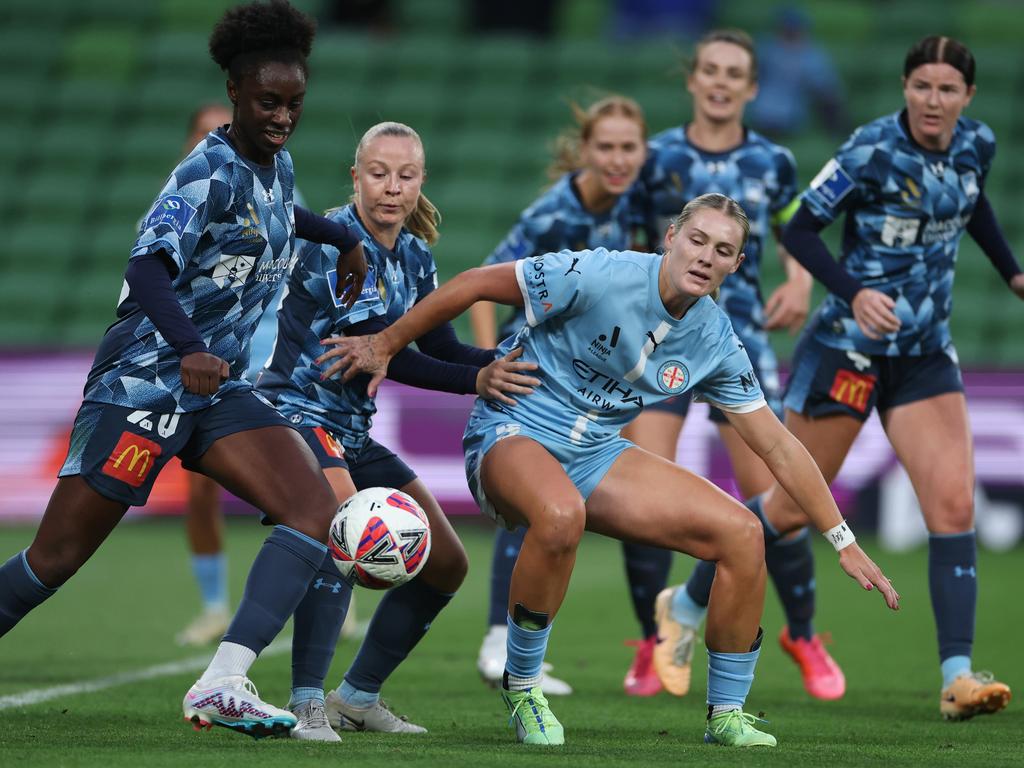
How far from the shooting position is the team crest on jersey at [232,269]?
442cm

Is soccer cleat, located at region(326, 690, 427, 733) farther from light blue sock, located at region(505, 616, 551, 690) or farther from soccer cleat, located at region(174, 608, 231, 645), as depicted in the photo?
soccer cleat, located at region(174, 608, 231, 645)

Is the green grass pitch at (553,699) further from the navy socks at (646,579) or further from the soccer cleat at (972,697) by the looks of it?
the navy socks at (646,579)

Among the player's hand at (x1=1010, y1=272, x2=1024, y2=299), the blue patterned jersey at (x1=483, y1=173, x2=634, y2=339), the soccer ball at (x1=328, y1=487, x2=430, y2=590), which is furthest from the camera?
the blue patterned jersey at (x1=483, y1=173, x2=634, y2=339)

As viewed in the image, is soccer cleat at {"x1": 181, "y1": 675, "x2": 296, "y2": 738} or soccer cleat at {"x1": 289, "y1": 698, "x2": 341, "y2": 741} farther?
soccer cleat at {"x1": 289, "y1": 698, "x2": 341, "y2": 741}

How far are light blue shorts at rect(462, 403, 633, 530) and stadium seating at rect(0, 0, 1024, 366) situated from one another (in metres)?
9.38

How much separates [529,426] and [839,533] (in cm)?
95

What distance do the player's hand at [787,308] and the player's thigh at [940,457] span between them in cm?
83

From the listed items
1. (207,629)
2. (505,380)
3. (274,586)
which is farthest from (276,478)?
(207,629)

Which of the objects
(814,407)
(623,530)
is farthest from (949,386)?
Result: (623,530)

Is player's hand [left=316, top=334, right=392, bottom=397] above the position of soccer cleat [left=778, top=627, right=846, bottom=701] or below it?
above

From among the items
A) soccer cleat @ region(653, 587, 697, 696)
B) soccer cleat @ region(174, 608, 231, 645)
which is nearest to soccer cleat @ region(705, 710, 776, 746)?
soccer cleat @ region(653, 587, 697, 696)

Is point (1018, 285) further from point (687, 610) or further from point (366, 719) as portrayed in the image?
point (366, 719)

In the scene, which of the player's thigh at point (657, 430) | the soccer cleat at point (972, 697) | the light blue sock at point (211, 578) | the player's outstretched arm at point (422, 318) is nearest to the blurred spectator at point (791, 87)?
the light blue sock at point (211, 578)

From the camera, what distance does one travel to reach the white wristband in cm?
454
